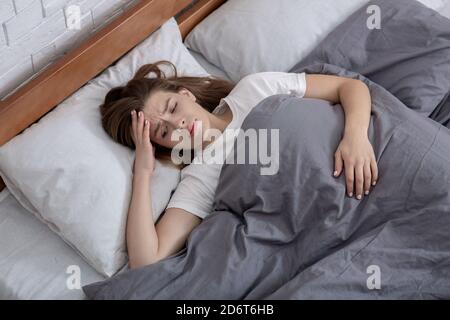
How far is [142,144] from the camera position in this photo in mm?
1355

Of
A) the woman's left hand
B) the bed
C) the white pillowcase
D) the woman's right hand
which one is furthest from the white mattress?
the white pillowcase

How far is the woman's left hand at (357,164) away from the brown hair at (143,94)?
38 cm

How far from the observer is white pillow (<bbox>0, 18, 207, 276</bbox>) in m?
1.28

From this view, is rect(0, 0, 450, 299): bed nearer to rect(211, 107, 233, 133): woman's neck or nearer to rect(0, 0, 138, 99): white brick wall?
rect(0, 0, 138, 99): white brick wall

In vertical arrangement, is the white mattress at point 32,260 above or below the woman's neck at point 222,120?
below

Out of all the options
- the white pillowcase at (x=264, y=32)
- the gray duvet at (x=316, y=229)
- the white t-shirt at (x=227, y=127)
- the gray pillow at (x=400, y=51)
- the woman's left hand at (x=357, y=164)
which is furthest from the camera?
the white pillowcase at (x=264, y=32)

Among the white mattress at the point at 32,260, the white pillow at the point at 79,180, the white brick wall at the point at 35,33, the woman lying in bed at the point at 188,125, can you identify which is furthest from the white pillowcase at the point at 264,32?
the white mattress at the point at 32,260

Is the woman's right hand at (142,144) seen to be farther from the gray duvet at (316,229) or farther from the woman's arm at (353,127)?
the woman's arm at (353,127)

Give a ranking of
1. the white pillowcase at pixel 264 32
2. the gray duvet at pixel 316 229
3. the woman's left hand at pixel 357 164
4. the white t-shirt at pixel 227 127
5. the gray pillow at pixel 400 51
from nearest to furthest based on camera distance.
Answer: the gray duvet at pixel 316 229, the woman's left hand at pixel 357 164, the white t-shirt at pixel 227 127, the gray pillow at pixel 400 51, the white pillowcase at pixel 264 32

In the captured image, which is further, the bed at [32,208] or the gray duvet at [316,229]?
the bed at [32,208]

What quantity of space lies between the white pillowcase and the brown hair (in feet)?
0.47

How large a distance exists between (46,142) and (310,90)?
0.61m

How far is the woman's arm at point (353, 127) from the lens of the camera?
123 cm
